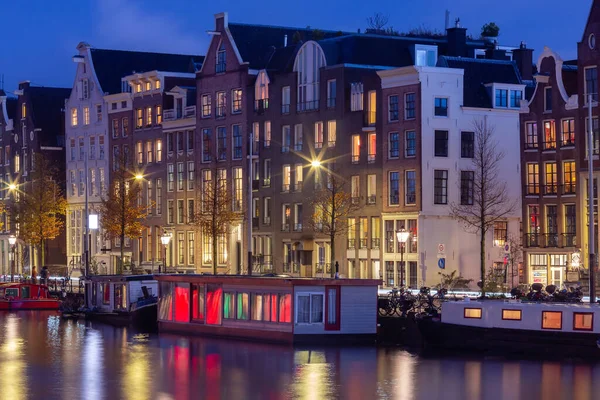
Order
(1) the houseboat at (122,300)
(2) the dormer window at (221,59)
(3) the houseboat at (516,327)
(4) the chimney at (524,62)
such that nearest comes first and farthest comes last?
(3) the houseboat at (516,327) < (1) the houseboat at (122,300) < (4) the chimney at (524,62) < (2) the dormer window at (221,59)

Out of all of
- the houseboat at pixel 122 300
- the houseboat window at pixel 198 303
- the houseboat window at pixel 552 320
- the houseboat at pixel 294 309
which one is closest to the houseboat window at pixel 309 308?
A: the houseboat at pixel 294 309

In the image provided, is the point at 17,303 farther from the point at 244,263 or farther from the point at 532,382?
the point at 532,382

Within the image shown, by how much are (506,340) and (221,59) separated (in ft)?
165

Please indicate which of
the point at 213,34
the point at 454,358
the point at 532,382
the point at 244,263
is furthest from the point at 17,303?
the point at 532,382

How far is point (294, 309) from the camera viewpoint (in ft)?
179

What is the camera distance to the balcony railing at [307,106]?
88.8 m

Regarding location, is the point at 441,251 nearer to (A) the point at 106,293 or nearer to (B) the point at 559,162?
(B) the point at 559,162

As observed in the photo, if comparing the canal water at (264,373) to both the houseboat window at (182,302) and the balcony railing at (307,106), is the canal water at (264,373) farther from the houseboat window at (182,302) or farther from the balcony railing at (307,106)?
the balcony railing at (307,106)

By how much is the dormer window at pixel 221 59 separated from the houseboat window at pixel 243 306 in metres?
42.0

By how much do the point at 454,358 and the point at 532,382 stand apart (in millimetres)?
6478

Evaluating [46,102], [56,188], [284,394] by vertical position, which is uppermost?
[46,102]

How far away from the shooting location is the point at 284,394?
42375 mm

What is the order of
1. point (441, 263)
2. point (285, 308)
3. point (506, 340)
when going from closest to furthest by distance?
point (506, 340) < point (285, 308) < point (441, 263)

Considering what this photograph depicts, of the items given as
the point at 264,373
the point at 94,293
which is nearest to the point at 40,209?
the point at 94,293
